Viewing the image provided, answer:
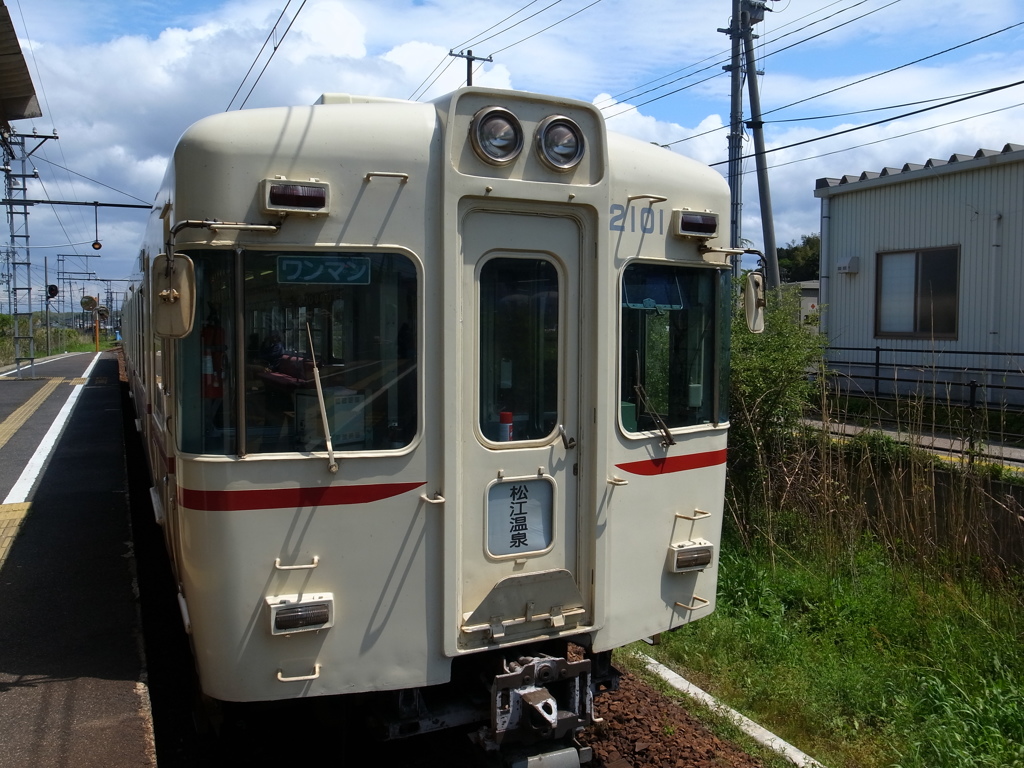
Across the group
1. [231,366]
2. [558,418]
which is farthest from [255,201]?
[558,418]

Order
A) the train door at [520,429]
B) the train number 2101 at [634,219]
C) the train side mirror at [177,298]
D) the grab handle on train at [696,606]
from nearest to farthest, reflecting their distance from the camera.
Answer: the train side mirror at [177,298] → the train door at [520,429] → the train number 2101 at [634,219] → the grab handle on train at [696,606]

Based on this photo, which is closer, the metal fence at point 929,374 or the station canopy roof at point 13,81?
the station canopy roof at point 13,81

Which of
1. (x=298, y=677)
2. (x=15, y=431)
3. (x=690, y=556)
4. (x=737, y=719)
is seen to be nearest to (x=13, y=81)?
(x=15, y=431)

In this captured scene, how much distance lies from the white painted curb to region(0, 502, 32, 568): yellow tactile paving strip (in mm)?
4806

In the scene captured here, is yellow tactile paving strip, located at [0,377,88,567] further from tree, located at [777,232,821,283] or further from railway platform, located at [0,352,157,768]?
tree, located at [777,232,821,283]

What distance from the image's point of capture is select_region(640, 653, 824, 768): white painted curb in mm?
4598

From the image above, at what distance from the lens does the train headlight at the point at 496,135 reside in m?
3.79

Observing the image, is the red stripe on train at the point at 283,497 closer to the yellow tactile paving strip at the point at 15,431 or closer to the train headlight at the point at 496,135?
the train headlight at the point at 496,135

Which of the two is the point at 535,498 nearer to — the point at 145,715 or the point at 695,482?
the point at 695,482

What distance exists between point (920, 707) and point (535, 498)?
277 centimetres

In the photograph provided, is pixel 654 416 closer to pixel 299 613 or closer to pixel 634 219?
pixel 634 219

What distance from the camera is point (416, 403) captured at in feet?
12.4

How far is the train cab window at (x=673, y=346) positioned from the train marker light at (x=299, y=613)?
5.22 ft

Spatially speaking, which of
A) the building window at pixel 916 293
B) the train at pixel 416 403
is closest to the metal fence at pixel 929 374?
the building window at pixel 916 293
